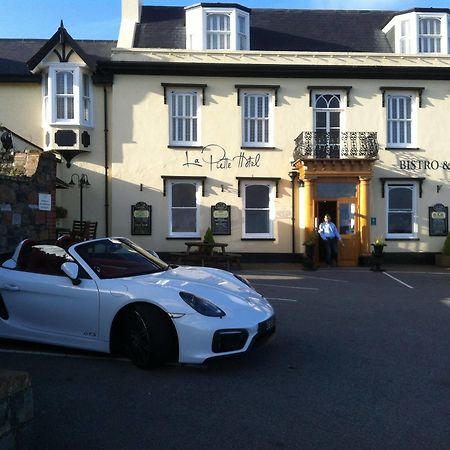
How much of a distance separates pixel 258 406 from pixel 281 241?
1416 centimetres

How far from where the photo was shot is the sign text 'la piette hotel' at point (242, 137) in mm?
18016

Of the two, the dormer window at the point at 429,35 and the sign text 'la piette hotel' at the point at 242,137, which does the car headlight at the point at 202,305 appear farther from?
the dormer window at the point at 429,35

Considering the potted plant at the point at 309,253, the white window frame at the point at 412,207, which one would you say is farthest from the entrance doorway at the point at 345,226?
the white window frame at the point at 412,207

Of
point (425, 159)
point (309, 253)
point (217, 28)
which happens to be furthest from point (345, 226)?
point (217, 28)

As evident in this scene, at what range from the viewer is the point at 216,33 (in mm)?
19172

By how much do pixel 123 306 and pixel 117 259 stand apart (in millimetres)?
1176

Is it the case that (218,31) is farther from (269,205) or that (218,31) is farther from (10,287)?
(10,287)

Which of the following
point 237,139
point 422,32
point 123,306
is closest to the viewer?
point 123,306

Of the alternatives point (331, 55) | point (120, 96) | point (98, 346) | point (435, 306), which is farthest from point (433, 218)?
point (98, 346)

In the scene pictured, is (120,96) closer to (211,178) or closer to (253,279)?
(211,178)

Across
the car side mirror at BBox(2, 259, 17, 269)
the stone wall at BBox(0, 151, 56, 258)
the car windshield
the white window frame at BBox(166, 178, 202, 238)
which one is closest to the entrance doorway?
the white window frame at BBox(166, 178, 202, 238)

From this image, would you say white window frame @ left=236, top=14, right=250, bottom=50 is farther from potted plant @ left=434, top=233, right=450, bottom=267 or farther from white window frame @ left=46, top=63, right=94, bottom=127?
potted plant @ left=434, top=233, right=450, bottom=267

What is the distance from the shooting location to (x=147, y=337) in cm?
530

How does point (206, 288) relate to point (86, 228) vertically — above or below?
below
